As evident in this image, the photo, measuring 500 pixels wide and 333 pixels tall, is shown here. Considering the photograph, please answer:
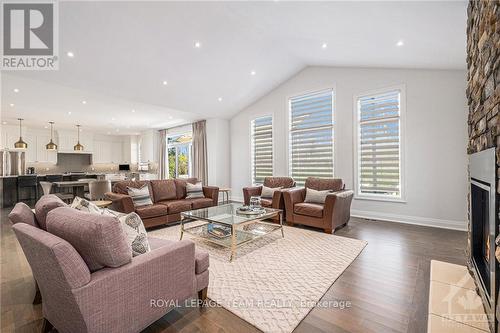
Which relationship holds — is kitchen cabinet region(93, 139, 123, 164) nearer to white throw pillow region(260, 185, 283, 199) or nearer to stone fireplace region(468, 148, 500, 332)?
white throw pillow region(260, 185, 283, 199)

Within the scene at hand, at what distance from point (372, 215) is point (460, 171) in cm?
169

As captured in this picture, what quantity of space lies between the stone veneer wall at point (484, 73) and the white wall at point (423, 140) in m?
2.20

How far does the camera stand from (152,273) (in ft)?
4.97

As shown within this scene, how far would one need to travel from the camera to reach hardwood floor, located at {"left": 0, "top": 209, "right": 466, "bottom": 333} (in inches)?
66.3

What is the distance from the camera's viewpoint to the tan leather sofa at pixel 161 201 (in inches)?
154

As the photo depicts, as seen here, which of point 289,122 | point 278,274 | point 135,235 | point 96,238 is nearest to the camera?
point 96,238

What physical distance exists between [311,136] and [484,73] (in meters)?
4.08

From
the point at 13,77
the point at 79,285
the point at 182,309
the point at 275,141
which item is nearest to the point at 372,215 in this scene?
the point at 275,141

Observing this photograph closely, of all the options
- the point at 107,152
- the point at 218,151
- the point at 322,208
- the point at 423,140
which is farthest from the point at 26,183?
the point at 423,140

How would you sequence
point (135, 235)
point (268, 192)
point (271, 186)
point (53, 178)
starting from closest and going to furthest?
point (135, 235) < point (268, 192) < point (271, 186) < point (53, 178)

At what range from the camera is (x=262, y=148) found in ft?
22.6

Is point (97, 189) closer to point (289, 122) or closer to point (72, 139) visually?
point (289, 122)

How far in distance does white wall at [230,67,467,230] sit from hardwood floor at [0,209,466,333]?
0.99 m

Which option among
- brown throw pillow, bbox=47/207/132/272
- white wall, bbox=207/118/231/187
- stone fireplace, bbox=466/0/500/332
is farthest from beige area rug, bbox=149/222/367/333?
white wall, bbox=207/118/231/187
